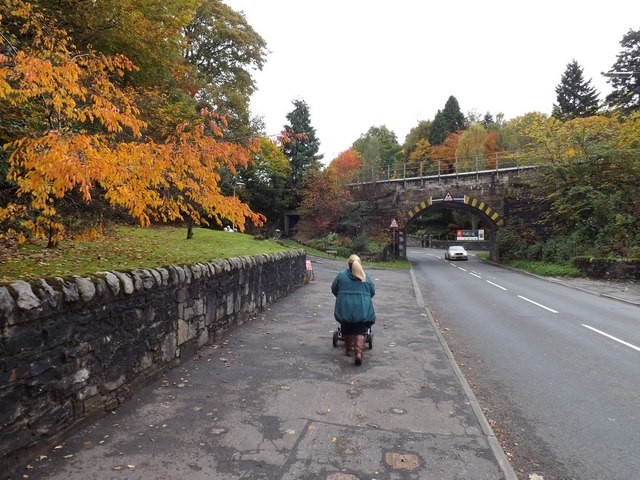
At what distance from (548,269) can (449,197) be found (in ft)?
37.5

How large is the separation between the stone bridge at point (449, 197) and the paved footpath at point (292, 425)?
1169 inches

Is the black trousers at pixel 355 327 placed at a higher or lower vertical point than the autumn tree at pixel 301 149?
lower

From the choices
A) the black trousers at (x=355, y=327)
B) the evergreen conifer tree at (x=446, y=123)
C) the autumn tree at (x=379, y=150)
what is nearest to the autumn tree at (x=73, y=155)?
the black trousers at (x=355, y=327)

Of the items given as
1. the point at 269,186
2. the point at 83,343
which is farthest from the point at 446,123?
the point at 83,343

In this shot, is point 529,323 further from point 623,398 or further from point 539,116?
point 539,116

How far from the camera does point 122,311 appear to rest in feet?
15.0

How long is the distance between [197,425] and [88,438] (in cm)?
95

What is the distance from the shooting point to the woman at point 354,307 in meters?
6.50

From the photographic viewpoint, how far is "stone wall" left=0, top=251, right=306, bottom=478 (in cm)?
324

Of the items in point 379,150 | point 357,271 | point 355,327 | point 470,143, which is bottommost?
point 355,327

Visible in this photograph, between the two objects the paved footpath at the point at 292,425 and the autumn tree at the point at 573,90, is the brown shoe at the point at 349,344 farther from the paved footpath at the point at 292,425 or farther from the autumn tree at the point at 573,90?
the autumn tree at the point at 573,90

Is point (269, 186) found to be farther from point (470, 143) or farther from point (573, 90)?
point (573, 90)

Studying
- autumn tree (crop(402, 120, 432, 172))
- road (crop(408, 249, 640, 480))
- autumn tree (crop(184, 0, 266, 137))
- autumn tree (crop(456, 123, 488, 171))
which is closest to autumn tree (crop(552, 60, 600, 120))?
autumn tree (crop(456, 123, 488, 171))

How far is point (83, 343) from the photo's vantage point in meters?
3.96
